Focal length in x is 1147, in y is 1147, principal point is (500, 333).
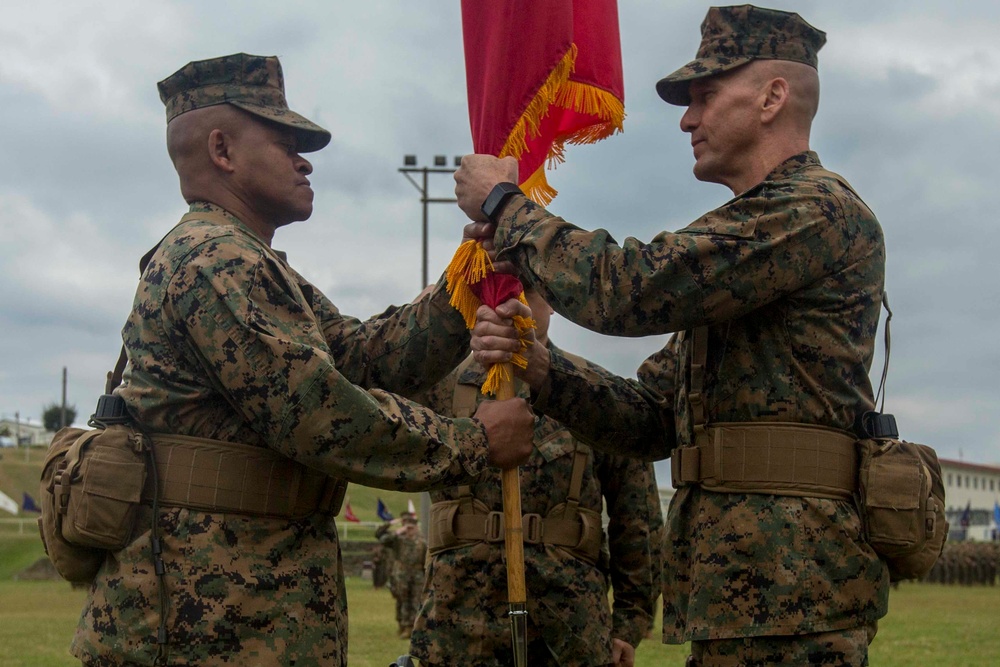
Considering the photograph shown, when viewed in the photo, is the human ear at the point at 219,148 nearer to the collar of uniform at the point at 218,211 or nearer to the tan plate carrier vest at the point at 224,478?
the collar of uniform at the point at 218,211

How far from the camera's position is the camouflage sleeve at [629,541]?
559cm

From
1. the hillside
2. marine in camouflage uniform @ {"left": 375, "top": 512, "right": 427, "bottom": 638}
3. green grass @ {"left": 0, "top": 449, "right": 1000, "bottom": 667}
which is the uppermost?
the hillside

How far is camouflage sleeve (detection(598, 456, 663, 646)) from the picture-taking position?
5590 mm

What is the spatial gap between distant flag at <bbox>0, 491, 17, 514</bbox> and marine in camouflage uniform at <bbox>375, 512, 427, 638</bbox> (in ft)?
125

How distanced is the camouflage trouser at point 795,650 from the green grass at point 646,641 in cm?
879

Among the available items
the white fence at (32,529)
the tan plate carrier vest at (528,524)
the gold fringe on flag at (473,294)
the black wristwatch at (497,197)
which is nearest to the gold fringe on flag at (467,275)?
the gold fringe on flag at (473,294)

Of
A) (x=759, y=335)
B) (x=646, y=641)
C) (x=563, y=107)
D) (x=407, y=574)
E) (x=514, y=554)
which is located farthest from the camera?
(x=407, y=574)

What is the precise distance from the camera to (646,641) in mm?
15570

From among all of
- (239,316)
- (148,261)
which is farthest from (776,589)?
(148,261)

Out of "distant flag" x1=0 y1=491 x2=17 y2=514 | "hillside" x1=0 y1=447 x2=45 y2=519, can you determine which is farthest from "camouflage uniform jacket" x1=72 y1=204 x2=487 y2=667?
"distant flag" x1=0 y1=491 x2=17 y2=514

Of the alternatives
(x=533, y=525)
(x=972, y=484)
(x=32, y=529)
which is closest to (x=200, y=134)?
(x=533, y=525)

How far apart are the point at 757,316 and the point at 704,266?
31cm

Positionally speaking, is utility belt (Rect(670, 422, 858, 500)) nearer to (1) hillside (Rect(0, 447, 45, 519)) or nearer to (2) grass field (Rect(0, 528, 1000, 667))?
(2) grass field (Rect(0, 528, 1000, 667))

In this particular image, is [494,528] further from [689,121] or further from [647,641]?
[647,641]
